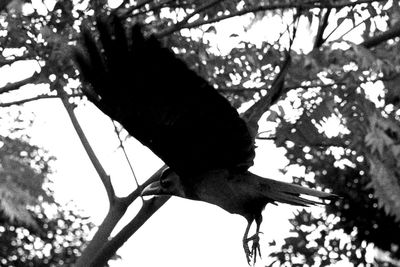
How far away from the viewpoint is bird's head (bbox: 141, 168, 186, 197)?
2768 millimetres

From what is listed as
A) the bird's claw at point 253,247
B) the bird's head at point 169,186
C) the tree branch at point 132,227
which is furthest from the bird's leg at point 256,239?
the tree branch at point 132,227

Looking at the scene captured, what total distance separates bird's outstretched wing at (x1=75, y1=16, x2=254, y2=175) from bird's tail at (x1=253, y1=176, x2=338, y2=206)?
4.9 inches

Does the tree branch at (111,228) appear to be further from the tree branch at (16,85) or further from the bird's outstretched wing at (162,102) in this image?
the bird's outstretched wing at (162,102)

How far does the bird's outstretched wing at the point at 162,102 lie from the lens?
2412 mm

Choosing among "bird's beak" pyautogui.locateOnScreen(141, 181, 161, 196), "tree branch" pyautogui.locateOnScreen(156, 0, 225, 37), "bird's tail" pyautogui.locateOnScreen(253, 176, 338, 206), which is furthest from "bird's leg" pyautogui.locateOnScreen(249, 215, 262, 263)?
"tree branch" pyautogui.locateOnScreen(156, 0, 225, 37)

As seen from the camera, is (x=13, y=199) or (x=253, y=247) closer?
(x=253, y=247)

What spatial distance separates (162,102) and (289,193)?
52 centimetres

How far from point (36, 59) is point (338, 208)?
3241 mm

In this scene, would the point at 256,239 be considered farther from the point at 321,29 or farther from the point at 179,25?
the point at 321,29

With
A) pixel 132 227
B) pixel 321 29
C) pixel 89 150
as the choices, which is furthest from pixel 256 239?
pixel 89 150

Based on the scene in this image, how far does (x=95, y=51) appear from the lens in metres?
2.41

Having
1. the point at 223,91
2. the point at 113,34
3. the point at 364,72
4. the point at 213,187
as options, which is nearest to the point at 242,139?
the point at 213,187

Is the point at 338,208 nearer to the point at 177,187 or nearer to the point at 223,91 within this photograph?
the point at 223,91

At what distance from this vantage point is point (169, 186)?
9.35 ft
